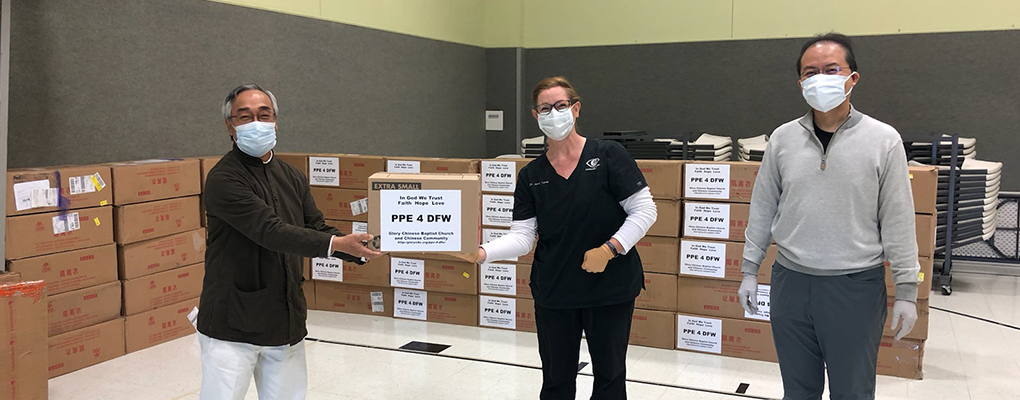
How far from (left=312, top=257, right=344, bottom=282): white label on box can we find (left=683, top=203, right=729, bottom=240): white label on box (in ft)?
7.66

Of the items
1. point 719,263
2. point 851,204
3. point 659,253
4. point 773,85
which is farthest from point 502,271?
point 773,85

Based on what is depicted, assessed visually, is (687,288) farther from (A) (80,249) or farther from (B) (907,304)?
(A) (80,249)

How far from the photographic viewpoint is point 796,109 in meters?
7.34

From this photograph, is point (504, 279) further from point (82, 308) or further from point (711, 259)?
point (82, 308)

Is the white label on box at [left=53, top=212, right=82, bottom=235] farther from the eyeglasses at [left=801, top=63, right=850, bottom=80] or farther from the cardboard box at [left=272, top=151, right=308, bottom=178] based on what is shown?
the eyeglasses at [left=801, top=63, right=850, bottom=80]

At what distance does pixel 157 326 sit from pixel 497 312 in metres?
2.02

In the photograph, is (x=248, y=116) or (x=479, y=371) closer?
(x=248, y=116)

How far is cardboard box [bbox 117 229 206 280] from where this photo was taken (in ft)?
14.0

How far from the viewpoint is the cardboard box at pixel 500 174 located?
4746 mm

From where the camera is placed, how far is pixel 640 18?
311 inches

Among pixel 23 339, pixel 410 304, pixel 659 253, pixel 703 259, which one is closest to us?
pixel 23 339

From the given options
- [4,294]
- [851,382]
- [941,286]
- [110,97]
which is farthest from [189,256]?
[941,286]

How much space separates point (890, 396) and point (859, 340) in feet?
5.57

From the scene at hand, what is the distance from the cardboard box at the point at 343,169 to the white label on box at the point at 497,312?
109 centimetres
